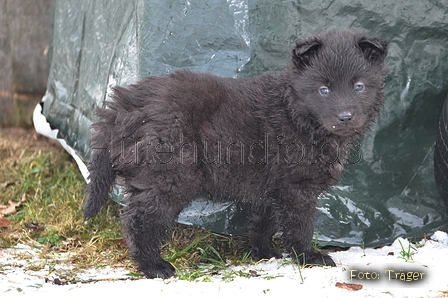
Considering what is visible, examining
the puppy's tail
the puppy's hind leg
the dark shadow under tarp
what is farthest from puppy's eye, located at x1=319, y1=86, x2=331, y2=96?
the puppy's tail

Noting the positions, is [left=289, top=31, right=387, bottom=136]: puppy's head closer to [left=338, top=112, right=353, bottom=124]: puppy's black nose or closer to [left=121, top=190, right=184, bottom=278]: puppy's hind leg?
[left=338, top=112, right=353, bottom=124]: puppy's black nose

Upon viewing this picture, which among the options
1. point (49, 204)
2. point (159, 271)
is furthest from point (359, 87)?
point (49, 204)

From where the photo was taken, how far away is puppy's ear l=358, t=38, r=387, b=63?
3670 mm

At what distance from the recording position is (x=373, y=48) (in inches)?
146

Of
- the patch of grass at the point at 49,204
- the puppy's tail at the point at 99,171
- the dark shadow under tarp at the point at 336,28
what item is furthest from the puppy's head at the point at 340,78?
the patch of grass at the point at 49,204

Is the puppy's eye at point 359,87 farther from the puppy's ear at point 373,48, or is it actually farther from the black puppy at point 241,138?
the puppy's ear at point 373,48

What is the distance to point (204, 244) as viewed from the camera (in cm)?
454

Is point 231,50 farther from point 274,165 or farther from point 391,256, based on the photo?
point 391,256

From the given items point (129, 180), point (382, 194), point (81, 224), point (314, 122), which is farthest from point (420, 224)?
point (81, 224)

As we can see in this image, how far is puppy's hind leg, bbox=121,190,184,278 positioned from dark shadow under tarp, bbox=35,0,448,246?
25.2 inches

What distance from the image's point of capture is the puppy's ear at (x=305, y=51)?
3.67m

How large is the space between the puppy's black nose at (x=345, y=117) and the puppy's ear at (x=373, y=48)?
14.5 inches

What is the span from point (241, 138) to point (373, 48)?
897 millimetres

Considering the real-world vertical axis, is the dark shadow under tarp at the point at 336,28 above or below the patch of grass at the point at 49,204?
above
